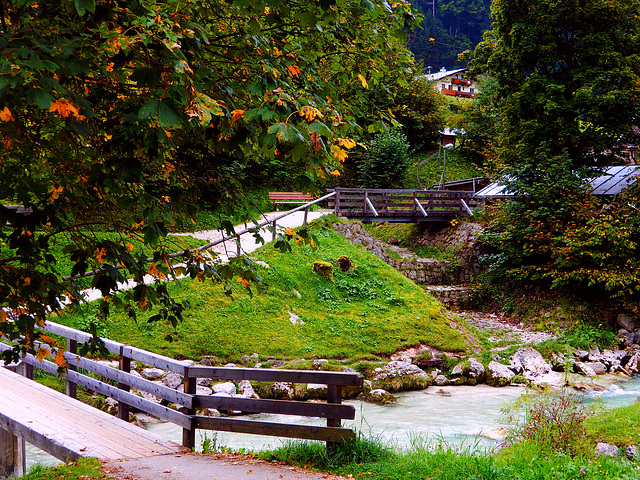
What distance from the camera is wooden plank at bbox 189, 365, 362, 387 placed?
16.2 ft

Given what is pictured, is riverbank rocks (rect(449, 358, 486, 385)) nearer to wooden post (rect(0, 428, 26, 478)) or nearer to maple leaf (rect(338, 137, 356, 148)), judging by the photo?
wooden post (rect(0, 428, 26, 478))

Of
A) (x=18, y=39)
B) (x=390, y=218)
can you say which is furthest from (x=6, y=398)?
(x=390, y=218)

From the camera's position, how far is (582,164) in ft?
59.6

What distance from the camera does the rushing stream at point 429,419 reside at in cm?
762

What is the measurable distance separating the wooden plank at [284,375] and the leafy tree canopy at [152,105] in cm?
139

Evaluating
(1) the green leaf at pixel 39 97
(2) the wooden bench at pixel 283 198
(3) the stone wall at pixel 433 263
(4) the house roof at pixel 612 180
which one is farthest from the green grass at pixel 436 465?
(2) the wooden bench at pixel 283 198

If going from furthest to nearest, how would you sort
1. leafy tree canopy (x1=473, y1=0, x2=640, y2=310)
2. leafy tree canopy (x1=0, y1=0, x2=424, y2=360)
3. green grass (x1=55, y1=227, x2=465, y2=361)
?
1. leafy tree canopy (x1=473, y1=0, x2=640, y2=310)
2. green grass (x1=55, y1=227, x2=465, y2=361)
3. leafy tree canopy (x1=0, y1=0, x2=424, y2=360)

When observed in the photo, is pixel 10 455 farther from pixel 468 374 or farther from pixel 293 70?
pixel 468 374

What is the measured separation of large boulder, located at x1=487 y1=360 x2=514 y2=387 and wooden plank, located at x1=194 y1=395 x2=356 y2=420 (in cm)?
772

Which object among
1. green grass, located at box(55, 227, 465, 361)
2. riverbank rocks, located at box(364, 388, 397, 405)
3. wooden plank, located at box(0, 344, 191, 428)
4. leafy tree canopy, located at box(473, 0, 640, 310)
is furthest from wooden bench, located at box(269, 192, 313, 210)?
wooden plank, located at box(0, 344, 191, 428)

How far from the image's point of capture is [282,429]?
17.1ft

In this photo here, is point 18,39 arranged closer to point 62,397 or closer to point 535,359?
point 62,397

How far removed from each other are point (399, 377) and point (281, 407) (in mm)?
6399

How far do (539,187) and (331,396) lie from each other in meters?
Result: 14.6
